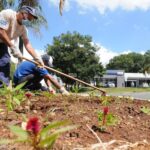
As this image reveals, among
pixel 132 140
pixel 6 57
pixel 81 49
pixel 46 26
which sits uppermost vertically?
pixel 81 49

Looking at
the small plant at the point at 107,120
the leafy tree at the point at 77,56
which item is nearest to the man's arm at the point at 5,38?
the small plant at the point at 107,120

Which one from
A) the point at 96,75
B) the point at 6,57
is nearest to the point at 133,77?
the point at 96,75

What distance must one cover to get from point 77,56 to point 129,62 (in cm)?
6970

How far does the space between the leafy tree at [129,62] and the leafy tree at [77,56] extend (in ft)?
217

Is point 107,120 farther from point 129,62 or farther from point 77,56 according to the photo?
point 129,62

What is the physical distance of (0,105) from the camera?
4.13 metres

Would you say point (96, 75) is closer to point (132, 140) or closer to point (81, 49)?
point (81, 49)

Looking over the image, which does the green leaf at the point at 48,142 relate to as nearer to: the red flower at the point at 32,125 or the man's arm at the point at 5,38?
the red flower at the point at 32,125

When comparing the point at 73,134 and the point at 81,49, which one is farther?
the point at 81,49

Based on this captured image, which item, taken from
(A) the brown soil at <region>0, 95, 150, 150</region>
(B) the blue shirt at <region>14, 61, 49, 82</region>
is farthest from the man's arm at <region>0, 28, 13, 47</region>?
(A) the brown soil at <region>0, 95, 150, 150</region>

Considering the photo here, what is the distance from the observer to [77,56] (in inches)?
3376

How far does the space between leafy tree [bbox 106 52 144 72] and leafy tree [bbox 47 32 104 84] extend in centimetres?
6607

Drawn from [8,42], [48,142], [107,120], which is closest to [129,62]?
[8,42]

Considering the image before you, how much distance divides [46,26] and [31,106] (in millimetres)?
30858
